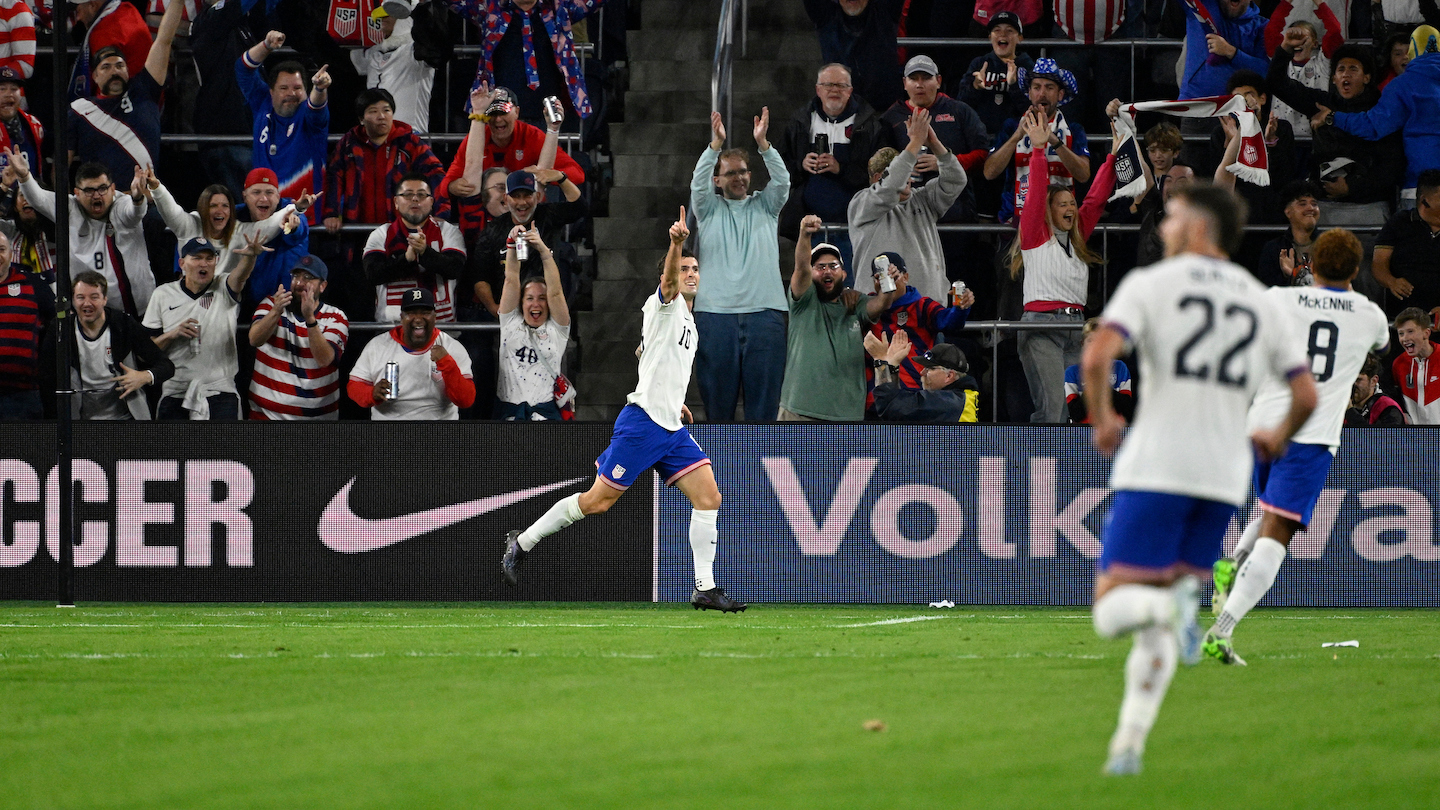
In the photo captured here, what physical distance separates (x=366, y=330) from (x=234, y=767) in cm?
954

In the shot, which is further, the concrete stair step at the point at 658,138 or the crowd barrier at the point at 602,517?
the concrete stair step at the point at 658,138

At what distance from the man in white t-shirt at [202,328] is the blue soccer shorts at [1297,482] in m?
8.77

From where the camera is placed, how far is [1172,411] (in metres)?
5.13

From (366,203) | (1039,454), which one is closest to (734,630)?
(1039,454)

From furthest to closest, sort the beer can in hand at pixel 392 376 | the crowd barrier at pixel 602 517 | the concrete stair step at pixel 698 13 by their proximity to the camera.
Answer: the concrete stair step at pixel 698 13 → the beer can in hand at pixel 392 376 → the crowd barrier at pixel 602 517

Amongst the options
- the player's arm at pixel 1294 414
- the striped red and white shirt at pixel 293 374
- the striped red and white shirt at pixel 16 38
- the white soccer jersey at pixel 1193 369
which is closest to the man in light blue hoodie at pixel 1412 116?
the striped red and white shirt at pixel 293 374

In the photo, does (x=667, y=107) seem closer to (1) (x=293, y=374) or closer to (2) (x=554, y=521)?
(1) (x=293, y=374)

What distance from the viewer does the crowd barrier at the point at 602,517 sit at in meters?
12.8

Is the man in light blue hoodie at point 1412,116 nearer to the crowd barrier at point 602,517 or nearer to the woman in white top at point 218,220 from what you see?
the crowd barrier at point 602,517

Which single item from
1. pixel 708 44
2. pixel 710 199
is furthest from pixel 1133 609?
pixel 708 44

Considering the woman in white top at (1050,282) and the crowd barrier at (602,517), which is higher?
the woman in white top at (1050,282)

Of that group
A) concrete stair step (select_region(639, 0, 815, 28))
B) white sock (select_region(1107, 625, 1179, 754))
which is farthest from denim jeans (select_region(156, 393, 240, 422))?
white sock (select_region(1107, 625, 1179, 754))

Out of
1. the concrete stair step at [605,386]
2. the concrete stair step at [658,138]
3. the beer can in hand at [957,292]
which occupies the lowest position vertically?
the concrete stair step at [605,386]

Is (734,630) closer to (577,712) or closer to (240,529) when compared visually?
(577,712)
